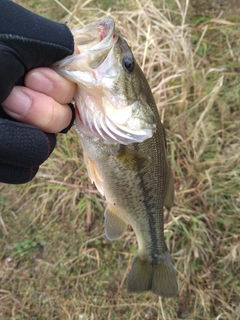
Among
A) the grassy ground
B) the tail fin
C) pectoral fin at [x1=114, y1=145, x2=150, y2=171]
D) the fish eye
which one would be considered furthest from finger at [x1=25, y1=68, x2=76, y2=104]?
the grassy ground

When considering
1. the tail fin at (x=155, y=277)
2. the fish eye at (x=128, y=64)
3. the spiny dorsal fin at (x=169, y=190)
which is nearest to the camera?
the fish eye at (x=128, y=64)

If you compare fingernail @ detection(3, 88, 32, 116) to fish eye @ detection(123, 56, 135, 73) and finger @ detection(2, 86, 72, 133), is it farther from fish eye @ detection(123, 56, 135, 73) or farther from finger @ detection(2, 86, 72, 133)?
fish eye @ detection(123, 56, 135, 73)

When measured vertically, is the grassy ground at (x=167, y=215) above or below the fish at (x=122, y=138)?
below

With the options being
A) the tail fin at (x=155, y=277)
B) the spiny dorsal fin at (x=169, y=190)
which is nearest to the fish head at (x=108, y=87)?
the spiny dorsal fin at (x=169, y=190)

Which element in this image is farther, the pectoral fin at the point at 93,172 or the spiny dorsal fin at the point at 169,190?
the spiny dorsal fin at the point at 169,190

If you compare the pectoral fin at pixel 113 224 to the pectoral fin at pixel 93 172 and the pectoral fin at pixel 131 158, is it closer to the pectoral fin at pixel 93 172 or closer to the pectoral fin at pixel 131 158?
the pectoral fin at pixel 93 172

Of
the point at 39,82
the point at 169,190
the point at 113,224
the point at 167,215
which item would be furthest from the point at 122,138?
the point at 167,215
